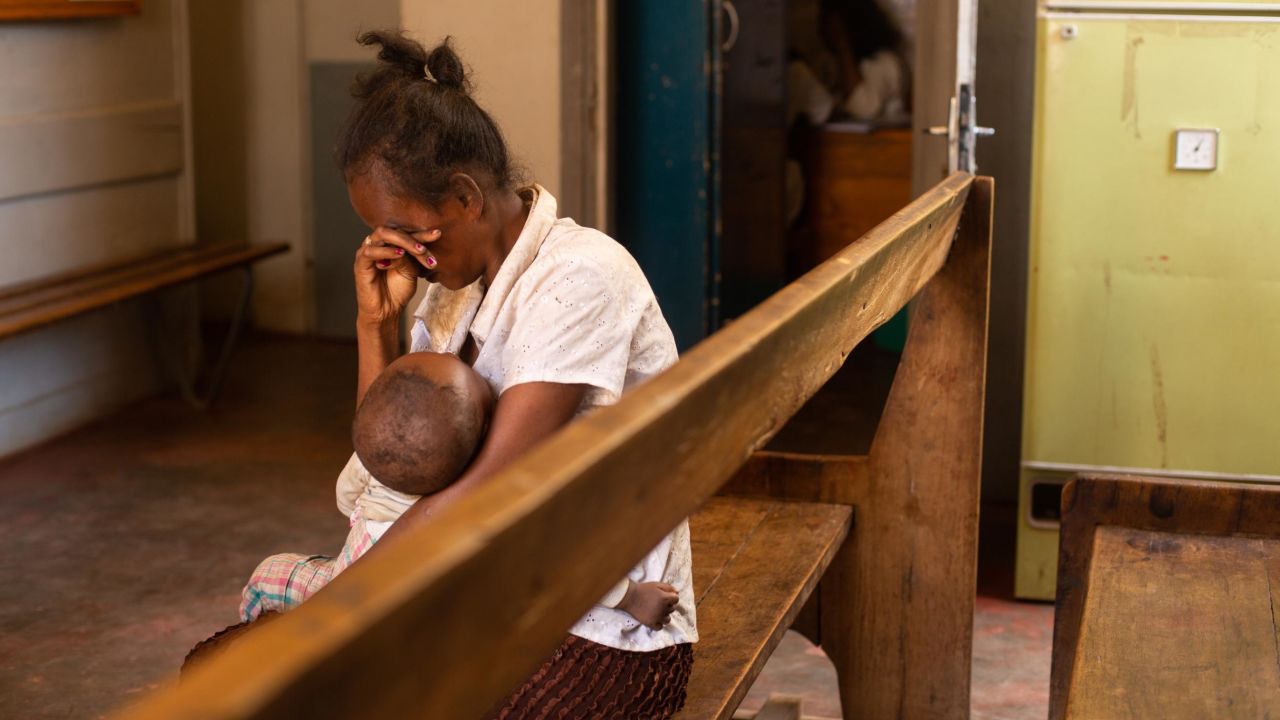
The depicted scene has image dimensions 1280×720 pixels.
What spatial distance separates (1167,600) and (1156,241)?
1800 mm

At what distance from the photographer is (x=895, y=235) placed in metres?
2.06

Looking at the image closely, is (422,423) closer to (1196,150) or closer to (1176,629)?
(1176,629)

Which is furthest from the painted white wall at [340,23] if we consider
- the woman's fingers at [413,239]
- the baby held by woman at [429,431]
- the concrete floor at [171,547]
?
the baby held by woman at [429,431]

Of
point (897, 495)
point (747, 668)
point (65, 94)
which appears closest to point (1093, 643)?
point (747, 668)

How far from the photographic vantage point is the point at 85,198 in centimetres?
576

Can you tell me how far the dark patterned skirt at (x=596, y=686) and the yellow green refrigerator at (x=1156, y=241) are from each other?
2257mm

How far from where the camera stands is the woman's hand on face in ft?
6.31

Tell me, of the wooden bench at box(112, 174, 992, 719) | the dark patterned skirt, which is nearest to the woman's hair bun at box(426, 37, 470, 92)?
the wooden bench at box(112, 174, 992, 719)

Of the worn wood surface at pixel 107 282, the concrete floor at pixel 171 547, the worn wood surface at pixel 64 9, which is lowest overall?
the concrete floor at pixel 171 547

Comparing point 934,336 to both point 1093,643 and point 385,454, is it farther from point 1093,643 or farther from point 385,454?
point 385,454

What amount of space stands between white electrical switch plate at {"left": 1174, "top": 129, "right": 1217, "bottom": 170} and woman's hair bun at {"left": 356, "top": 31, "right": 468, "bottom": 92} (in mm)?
2416

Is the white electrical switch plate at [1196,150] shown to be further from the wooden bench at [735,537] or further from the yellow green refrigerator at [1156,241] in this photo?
the wooden bench at [735,537]

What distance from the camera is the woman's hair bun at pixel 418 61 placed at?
196 centimetres

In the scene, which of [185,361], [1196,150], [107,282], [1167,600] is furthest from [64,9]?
[1167,600]
